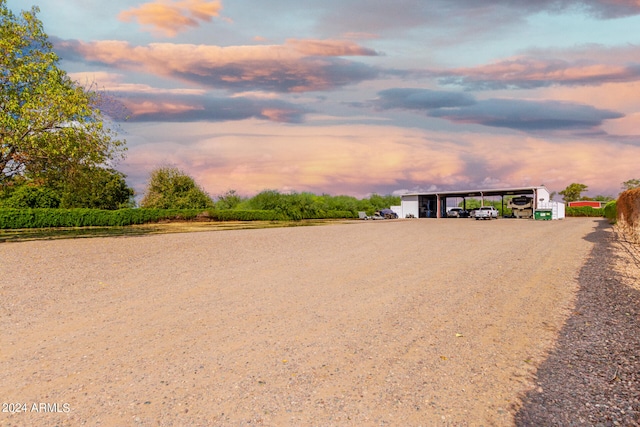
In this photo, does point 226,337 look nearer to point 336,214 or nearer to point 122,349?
point 122,349

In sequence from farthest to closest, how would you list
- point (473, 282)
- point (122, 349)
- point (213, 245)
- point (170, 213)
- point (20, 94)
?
point (170, 213), point (20, 94), point (213, 245), point (473, 282), point (122, 349)

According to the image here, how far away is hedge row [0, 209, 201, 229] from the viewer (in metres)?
35.2

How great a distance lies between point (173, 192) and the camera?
60375mm

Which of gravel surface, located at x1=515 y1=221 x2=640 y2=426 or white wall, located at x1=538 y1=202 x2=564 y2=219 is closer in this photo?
gravel surface, located at x1=515 y1=221 x2=640 y2=426

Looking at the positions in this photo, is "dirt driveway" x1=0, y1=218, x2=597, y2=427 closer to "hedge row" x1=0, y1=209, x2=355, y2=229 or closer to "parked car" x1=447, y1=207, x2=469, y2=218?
"hedge row" x1=0, y1=209, x2=355, y2=229

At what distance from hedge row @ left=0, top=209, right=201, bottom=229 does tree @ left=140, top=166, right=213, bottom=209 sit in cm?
1233

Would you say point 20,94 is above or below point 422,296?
above

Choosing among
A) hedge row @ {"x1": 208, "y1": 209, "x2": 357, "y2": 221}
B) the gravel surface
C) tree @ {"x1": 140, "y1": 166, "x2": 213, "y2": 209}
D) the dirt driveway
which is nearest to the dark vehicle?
hedge row @ {"x1": 208, "y1": 209, "x2": 357, "y2": 221}

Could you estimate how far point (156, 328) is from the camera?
6289 millimetres

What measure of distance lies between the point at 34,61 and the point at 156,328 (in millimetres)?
21069

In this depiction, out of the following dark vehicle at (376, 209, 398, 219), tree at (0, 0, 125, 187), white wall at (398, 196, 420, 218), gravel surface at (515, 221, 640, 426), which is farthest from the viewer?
white wall at (398, 196, 420, 218)

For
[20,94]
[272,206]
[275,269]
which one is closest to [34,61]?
[20,94]

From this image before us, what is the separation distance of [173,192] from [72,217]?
22.4 meters

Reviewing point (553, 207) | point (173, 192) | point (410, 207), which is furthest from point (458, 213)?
point (173, 192)
